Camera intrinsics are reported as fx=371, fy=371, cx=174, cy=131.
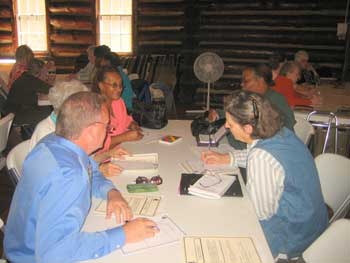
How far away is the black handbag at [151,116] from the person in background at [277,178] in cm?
148

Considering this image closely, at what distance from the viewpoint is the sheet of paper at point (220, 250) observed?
1540mm

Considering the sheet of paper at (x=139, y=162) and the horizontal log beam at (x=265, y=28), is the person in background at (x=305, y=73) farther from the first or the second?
the sheet of paper at (x=139, y=162)

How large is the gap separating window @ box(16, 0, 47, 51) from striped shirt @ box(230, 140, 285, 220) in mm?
8400

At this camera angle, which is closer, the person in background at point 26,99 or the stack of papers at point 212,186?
the stack of papers at point 212,186

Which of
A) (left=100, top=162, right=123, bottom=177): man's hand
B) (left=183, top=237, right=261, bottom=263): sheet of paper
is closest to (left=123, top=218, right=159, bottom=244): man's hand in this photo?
(left=183, top=237, right=261, bottom=263): sheet of paper

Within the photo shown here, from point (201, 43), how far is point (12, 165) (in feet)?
23.3

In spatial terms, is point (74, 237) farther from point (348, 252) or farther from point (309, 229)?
point (309, 229)

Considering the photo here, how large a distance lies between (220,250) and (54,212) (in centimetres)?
72

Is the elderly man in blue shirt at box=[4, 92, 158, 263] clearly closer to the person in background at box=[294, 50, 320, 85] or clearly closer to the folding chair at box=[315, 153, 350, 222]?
the folding chair at box=[315, 153, 350, 222]

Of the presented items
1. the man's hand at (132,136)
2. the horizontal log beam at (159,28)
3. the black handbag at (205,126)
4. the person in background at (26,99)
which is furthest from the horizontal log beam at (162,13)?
the man's hand at (132,136)

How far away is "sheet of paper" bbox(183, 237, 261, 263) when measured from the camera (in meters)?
1.54

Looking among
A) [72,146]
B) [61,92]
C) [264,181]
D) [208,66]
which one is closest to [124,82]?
[208,66]

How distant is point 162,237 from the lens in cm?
172

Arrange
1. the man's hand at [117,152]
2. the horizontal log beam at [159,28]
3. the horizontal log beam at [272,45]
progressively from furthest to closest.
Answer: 1. the horizontal log beam at [159,28]
2. the horizontal log beam at [272,45]
3. the man's hand at [117,152]
